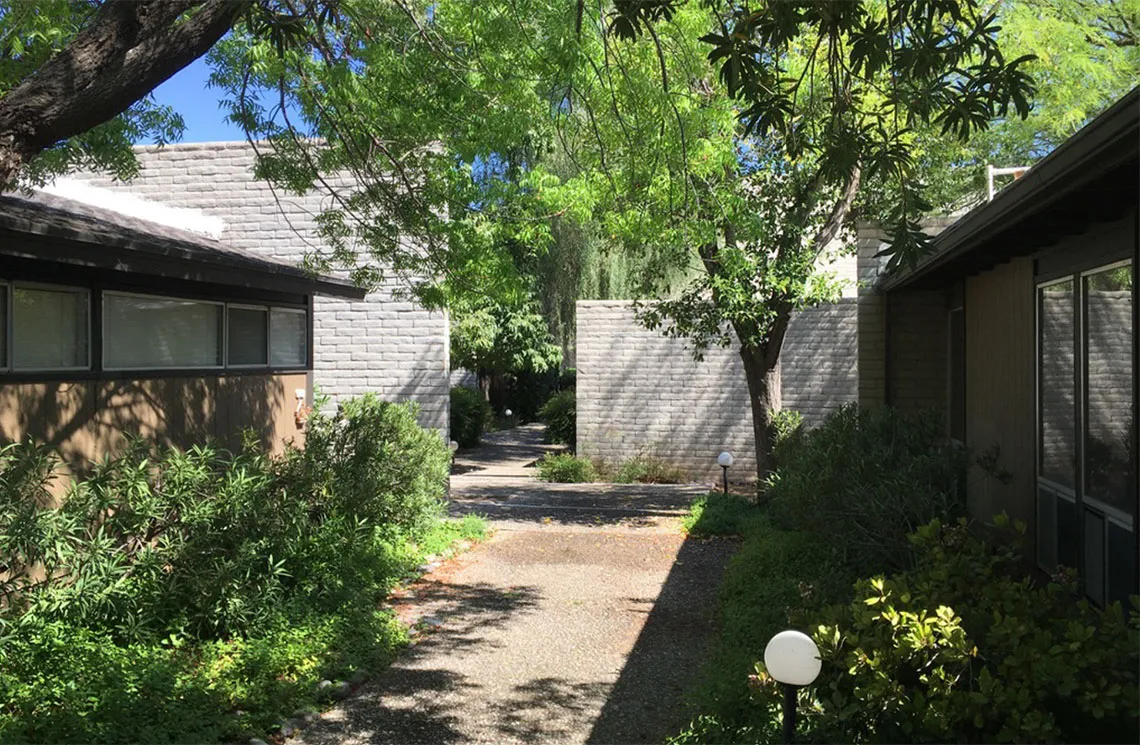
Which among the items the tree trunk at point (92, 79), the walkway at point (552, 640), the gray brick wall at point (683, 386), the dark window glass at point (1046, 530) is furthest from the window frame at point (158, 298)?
the gray brick wall at point (683, 386)

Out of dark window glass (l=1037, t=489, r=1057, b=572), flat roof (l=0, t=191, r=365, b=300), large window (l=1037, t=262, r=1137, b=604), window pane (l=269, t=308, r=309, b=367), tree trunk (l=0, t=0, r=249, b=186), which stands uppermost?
tree trunk (l=0, t=0, r=249, b=186)

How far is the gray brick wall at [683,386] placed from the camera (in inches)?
618

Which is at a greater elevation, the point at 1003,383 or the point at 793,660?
the point at 1003,383

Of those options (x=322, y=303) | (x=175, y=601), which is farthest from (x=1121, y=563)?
(x=322, y=303)

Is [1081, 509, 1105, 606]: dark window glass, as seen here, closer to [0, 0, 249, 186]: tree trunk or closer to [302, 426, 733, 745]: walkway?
[302, 426, 733, 745]: walkway

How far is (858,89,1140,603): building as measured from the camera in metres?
4.71

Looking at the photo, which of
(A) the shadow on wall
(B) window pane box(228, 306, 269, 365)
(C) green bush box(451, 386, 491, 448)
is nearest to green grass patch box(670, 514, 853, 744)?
(A) the shadow on wall

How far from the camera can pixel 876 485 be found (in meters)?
6.98

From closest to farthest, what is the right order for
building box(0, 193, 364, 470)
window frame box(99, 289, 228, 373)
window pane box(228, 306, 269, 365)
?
building box(0, 193, 364, 470), window frame box(99, 289, 228, 373), window pane box(228, 306, 269, 365)

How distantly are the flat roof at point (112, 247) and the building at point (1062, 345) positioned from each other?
5576 mm

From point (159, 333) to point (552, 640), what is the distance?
4230 millimetres

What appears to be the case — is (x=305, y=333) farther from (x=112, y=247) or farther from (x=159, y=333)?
(x=112, y=247)

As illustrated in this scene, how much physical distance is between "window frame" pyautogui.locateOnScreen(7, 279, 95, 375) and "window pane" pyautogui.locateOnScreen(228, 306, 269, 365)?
205cm

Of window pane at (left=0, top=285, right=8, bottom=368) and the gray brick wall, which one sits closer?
window pane at (left=0, top=285, right=8, bottom=368)
